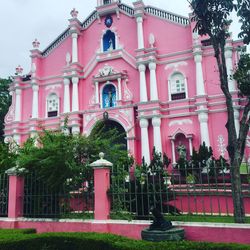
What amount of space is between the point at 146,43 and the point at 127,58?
Answer: 58.0 inches

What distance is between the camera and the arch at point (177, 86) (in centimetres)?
1839

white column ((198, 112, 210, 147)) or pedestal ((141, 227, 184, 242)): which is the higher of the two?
white column ((198, 112, 210, 147))

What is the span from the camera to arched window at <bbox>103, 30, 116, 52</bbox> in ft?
69.3

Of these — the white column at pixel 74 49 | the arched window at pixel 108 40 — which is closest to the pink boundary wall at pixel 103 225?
the white column at pixel 74 49

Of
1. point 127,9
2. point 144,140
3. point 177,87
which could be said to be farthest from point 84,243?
point 127,9

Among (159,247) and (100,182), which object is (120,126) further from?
(159,247)

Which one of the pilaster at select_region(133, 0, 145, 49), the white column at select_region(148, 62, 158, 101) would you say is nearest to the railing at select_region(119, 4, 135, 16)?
the pilaster at select_region(133, 0, 145, 49)

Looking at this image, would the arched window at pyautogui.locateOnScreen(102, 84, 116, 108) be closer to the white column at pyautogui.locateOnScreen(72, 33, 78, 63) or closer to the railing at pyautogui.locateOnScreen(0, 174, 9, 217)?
the white column at pyautogui.locateOnScreen(72, 33, 78, 63)

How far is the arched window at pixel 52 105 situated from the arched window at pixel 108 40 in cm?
472

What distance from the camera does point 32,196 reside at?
9.20 metres

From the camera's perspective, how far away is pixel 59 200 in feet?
28.8

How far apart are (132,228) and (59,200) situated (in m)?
2.48

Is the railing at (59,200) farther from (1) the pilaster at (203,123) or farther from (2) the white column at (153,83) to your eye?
(2) the white column at (153,83)

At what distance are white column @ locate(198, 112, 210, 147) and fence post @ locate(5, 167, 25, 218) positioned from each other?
33.8ft
